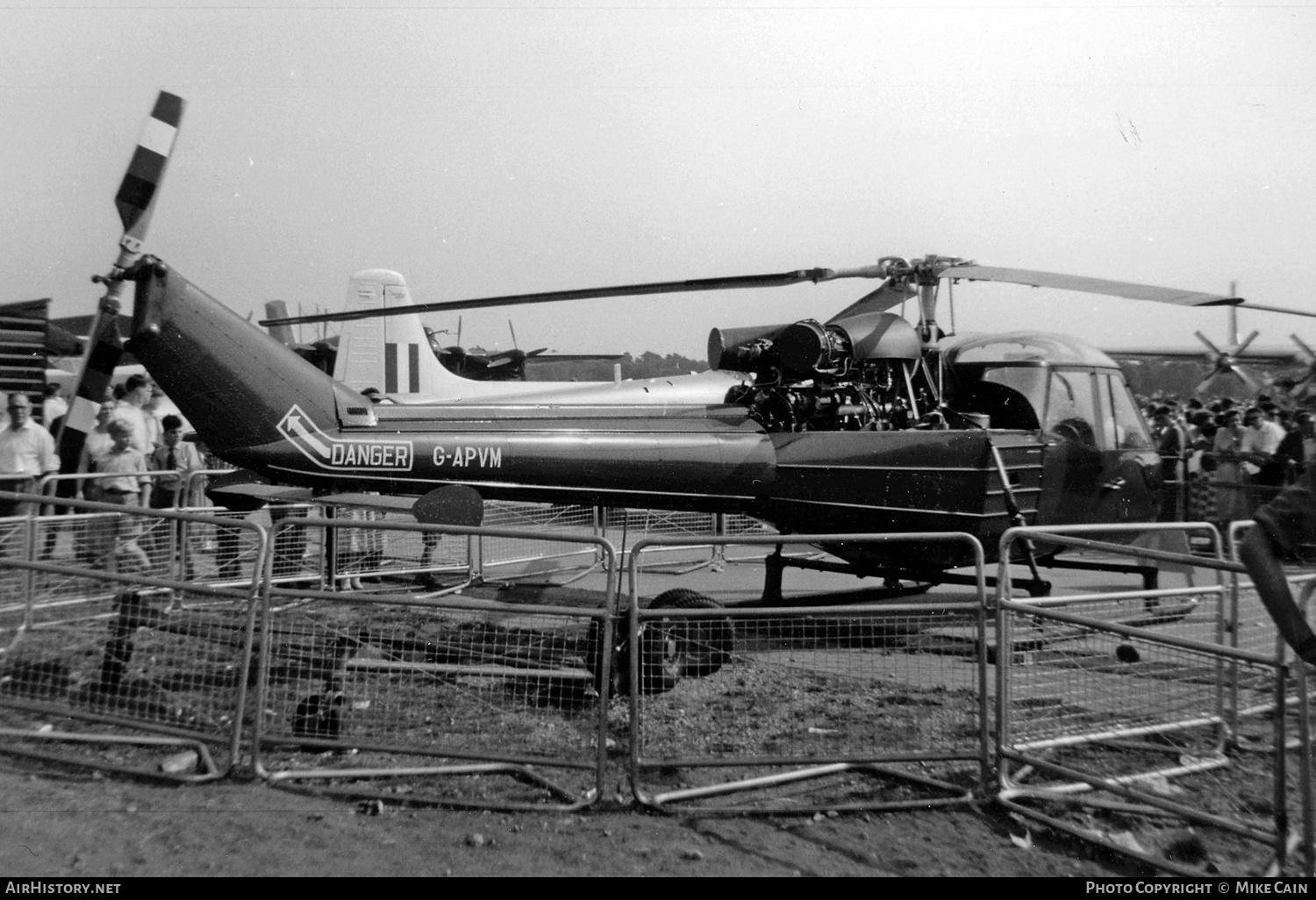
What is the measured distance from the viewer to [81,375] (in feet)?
21.4

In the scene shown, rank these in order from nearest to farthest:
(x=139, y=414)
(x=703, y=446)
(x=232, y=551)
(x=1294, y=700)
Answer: (x=1294, y=700)
(x=703, y=446)
(x=232, y=551)
(x=139, y=414)

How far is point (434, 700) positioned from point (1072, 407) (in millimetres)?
5558

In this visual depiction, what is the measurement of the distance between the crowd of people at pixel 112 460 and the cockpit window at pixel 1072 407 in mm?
6868

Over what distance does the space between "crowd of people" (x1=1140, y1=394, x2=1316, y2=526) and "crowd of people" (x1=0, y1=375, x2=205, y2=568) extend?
1065cm

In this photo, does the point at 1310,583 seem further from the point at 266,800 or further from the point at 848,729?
the point at 266,800

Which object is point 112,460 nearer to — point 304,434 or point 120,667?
point 304,434

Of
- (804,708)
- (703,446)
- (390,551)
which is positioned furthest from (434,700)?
(390,551)

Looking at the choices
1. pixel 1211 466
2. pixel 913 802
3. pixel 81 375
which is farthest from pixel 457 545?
pixel 1211 466

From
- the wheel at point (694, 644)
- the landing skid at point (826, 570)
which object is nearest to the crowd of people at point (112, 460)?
the wheel at point (694, 644)

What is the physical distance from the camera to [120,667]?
5250 millimetres

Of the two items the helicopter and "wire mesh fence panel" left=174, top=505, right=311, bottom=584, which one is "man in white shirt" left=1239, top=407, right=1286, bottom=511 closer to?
the helicopter
